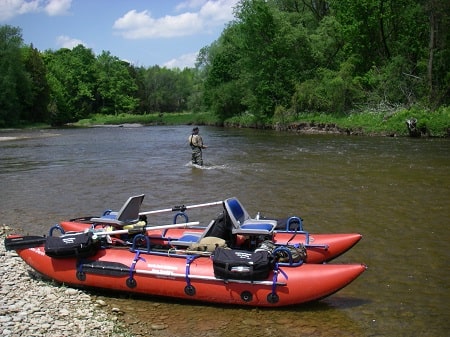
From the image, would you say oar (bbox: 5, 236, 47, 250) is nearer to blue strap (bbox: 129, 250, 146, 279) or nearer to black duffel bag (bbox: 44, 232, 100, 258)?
black duffel bag (bbox: 44, 232, 100, 258)

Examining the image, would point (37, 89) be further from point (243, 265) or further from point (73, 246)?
point (243, 265)

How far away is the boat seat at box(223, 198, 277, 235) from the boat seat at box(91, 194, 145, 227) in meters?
1.98

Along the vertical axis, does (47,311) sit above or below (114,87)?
below

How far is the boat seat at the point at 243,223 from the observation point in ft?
24.5

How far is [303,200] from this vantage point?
13.6 meters

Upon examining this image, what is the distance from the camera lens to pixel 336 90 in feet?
122

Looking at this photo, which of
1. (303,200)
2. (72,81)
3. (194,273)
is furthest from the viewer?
(72,81)

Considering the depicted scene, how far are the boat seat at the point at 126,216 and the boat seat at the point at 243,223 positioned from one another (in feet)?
6.49

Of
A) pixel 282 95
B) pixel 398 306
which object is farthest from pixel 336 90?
pixel 398 306

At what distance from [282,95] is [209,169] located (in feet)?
83.9

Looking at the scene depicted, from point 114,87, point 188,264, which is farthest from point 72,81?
point 188,264

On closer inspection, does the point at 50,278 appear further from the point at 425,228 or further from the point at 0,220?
the point at 425,228

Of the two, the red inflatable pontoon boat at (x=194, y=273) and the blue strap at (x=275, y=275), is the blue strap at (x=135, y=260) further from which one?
the blue strap at (x=275, y=275)

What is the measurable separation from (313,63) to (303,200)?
33329 millimetres
